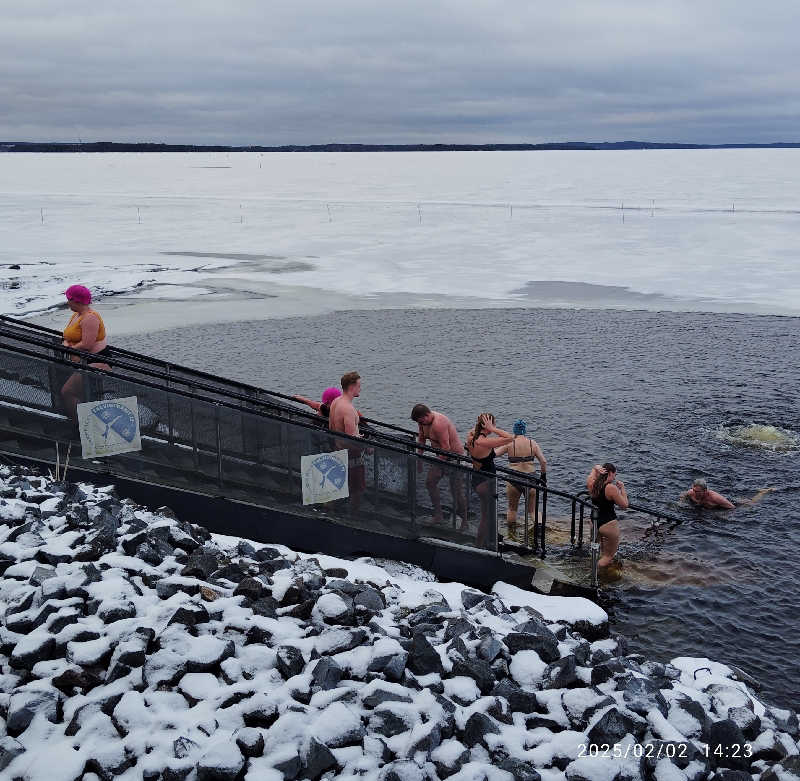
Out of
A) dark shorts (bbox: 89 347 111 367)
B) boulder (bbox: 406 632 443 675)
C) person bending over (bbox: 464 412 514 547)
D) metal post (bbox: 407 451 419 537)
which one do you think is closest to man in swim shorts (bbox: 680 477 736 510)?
person bending over (bbox: 464 412 514 547)

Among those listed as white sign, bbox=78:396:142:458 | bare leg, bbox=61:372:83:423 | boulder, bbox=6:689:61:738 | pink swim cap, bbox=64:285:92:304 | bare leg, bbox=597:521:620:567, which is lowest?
bare leg, bbox=597:521:620:567

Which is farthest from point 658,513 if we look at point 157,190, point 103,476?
point 157,190

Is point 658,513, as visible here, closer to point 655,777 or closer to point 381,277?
point 655,777

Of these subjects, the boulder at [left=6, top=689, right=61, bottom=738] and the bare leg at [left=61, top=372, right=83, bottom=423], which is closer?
the boulder at [left=6, top=689, right=61, bottom=738]

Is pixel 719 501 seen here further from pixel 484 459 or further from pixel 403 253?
pixel 403 253

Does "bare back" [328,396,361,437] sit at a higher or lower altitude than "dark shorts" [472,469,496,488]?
higher

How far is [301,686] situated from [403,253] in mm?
36961

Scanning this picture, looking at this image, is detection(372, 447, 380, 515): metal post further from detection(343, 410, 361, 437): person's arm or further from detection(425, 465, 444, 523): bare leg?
detection(425, 465, 444, 523): bare leg

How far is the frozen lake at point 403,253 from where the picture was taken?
30.8 m

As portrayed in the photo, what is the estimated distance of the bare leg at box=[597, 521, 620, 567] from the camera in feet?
40.0

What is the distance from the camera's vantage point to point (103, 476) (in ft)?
31.1

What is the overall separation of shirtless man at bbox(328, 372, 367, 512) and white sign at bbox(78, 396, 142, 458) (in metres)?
2.18

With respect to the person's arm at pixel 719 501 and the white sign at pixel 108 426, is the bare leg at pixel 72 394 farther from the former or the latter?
the person's arm at pixel 719 501

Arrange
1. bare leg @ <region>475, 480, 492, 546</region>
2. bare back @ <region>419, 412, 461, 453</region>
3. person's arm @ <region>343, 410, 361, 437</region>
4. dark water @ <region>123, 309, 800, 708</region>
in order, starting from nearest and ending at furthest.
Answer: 1. person's arm @ <region>343, 410, 361, 437</region>
2. bare leg @ <region>475, 480, 492, 546</region>
3. dark water @ <region>123, 309, 800, 708</region>
4. bare back @ <region>419, 412, 461, 453</region>
